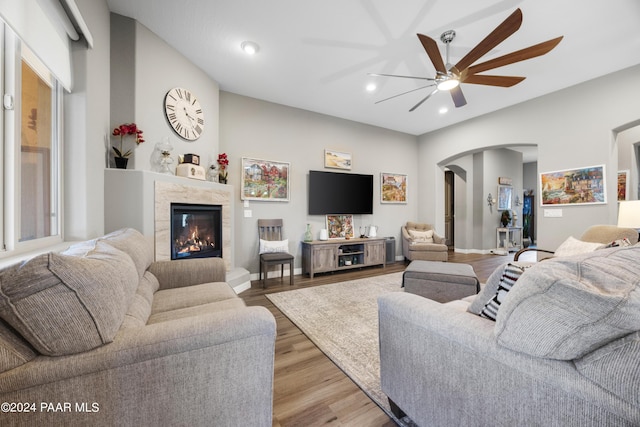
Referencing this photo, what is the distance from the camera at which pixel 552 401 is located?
727 mm

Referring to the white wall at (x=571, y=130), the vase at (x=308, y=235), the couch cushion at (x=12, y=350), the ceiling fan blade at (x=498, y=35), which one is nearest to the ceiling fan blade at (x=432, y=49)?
the ceiling fan blade at (x=498, y=35)

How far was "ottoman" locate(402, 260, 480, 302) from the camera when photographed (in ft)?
7.37

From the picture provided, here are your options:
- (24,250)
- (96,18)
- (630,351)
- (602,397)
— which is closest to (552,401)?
(602,397)

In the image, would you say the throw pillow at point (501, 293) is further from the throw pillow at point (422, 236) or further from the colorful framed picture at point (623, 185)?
the colorful framed picture at point (623, 185)

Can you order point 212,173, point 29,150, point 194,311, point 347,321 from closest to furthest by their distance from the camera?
1. point 194,311
2. point 29,150
3. point 347,321
4. point 212,173

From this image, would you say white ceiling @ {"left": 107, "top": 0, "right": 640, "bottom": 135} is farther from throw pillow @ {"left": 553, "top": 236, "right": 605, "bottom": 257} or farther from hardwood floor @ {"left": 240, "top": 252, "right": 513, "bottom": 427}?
hardwood floor @ {"left": 240, "top": 252, "right": 513, "bottom": 427}

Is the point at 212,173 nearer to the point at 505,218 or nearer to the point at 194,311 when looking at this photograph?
the point at 194,311

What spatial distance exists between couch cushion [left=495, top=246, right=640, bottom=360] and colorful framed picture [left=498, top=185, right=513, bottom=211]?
7.50 metres

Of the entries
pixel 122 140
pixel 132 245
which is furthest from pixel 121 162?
pixel 132 245

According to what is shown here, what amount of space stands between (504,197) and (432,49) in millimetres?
6757

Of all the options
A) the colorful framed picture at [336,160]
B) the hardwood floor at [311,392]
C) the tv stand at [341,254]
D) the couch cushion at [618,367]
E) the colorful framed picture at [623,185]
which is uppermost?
the colorful framed picture at [336,160]

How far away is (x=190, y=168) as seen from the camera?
9.30 ft

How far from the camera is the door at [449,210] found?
7680 mm

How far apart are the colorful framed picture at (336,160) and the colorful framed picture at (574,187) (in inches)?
126
